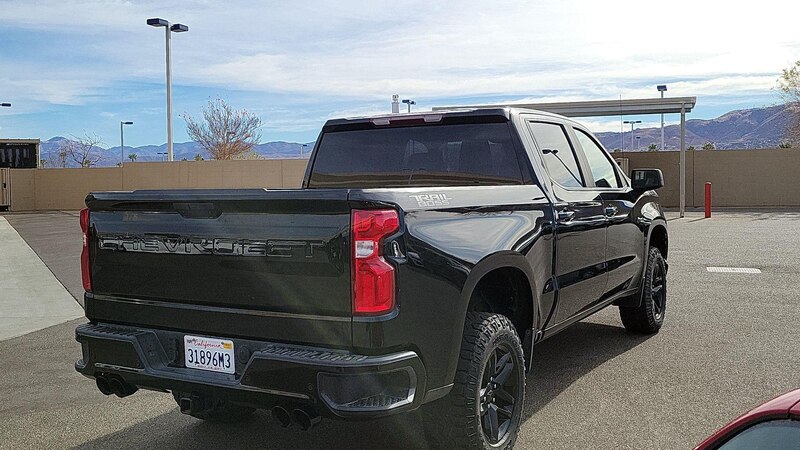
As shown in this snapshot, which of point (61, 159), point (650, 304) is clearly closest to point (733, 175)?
point (650, 304)

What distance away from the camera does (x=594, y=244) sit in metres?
5.73

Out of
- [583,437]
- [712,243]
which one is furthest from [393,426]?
[712,243]

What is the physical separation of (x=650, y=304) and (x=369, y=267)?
4398mm

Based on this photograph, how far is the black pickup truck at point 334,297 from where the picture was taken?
3447 millimetres

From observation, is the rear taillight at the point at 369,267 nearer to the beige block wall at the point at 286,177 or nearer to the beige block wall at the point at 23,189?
the beige block wall at the point at 286,177

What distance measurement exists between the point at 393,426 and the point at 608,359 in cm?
241

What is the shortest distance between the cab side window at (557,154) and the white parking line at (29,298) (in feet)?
18.6

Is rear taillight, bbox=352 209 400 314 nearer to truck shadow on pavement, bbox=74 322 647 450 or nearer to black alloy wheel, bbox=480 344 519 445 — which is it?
black alloy wheel, bbox=480 344 519 445

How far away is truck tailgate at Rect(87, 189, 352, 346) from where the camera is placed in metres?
3.48

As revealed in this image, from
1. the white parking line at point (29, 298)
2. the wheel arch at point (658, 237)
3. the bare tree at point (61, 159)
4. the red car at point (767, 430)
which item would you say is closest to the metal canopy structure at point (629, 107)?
the white parking line at point (29, 298)

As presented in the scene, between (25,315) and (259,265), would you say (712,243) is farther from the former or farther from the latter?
(259,265)

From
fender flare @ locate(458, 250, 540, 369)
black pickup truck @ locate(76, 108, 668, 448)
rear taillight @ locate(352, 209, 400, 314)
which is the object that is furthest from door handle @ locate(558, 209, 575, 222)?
rear taillight @ locate(352, 209, 400, 314)

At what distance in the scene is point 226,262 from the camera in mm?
3725

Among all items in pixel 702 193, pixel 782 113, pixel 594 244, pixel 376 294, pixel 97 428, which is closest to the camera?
pixel 376 294
